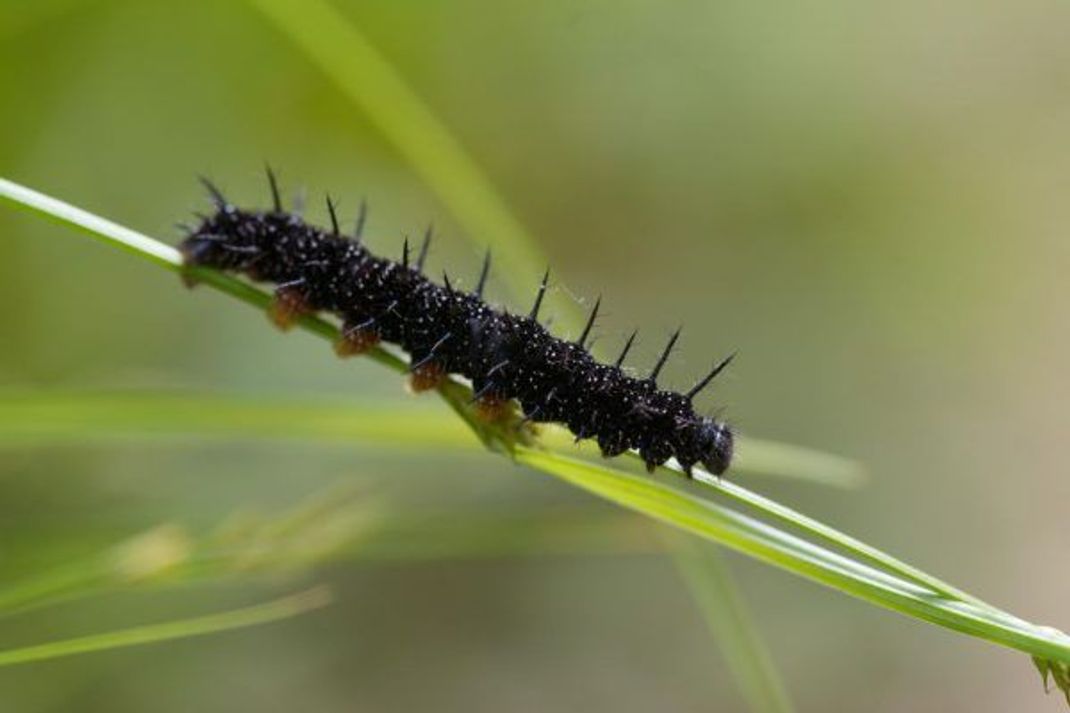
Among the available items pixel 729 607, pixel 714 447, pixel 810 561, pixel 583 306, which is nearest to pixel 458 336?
pixel 714 447

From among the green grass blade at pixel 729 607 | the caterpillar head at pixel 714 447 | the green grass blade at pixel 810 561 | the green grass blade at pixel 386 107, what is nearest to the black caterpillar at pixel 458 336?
the caterpillar head at pixel 714 447

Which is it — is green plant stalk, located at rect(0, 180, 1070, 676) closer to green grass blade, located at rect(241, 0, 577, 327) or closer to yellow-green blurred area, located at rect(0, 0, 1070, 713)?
yellow-green blurred area, located at rect(0, 0, 1070, 713)

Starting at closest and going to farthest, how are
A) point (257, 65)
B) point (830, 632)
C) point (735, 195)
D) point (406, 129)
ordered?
1. point (406, 129)
2. point (257, 65)
3. point (830, 632)
4. point (735, 195)

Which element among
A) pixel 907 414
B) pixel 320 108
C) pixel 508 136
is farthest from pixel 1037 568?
pixel 320 108

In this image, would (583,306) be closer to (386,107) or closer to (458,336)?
(386,107)

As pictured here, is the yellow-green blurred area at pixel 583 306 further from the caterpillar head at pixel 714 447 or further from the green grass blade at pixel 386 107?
the caterpillar head at pixel 714 447

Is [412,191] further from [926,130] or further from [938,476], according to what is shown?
[926,130]
